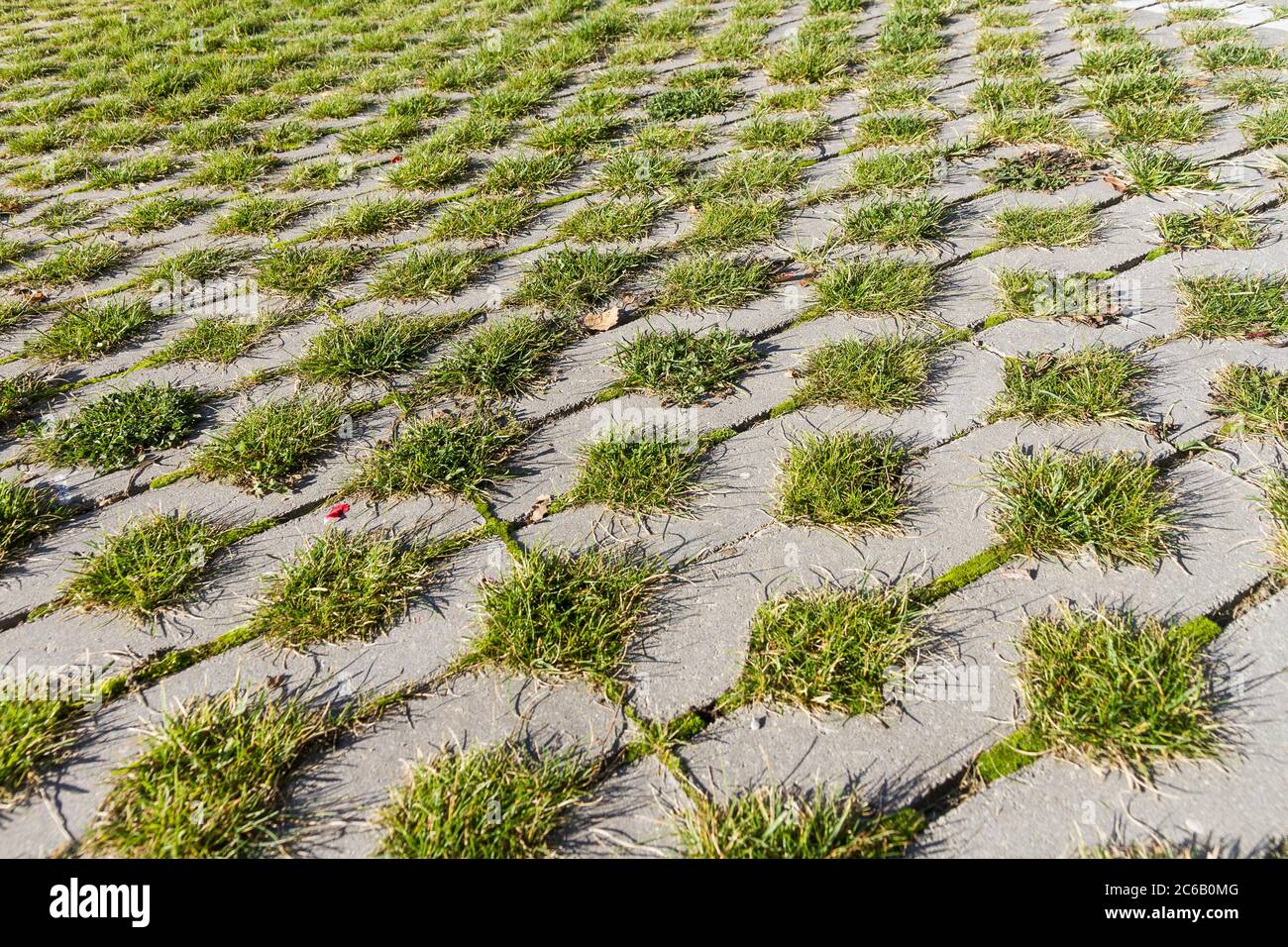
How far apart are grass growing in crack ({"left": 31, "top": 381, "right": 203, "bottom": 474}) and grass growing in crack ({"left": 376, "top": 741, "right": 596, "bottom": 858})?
1690 millimetres

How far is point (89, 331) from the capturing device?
3.21 m

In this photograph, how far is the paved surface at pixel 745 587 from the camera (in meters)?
1.67

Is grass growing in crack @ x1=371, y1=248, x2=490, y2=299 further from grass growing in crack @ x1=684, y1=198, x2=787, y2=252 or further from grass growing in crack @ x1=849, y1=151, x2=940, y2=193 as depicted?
grass growing in crack @ x1=849, y1=151, x2=940, y2=193

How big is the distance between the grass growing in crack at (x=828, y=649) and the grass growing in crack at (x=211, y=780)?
3.42ft

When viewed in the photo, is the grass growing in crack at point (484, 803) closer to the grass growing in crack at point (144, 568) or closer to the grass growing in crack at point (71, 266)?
the grass growing in crack at point (144, 568)

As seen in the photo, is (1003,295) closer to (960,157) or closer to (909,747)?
(960,157)

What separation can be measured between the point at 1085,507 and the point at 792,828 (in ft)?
4.11

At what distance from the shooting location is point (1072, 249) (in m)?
3.33

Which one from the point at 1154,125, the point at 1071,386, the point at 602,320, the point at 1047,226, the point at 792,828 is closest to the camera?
the point at 792,828

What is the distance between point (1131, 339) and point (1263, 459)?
665 mm

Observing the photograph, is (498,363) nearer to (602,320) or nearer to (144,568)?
(602,320)

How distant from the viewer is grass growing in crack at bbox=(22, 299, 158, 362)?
3.16m

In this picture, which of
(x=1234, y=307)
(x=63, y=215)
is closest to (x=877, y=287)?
(x=1234, y=307)

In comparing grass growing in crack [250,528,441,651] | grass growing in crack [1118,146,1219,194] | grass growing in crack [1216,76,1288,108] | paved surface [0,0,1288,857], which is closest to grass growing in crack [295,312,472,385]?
paved surface [0,0,1288,857]
